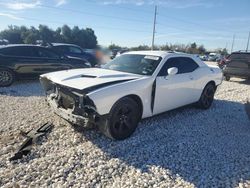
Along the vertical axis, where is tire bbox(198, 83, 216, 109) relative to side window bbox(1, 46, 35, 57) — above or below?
below

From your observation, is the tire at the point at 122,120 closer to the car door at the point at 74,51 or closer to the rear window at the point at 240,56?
the rear window at the point at 240,56

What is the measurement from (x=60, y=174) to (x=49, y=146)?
0.84 m

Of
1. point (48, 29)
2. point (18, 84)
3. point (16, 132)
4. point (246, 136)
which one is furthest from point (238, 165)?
point (48, 29)

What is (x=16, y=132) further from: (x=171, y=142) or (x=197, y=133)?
(x=197, y=133)

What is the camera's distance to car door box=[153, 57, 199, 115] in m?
4.68

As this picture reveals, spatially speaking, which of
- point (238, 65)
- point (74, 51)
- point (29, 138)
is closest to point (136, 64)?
point (29, 138)

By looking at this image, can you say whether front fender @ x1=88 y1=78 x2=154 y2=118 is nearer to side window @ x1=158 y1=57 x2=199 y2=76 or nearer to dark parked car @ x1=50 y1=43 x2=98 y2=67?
side window @ x1=158 y1=57 x2=199 y2=76

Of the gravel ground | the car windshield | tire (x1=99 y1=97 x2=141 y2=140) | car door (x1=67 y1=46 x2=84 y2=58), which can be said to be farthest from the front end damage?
car door (x1=67 y1=46 x2=84 y2=58)

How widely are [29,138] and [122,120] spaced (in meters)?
1.58

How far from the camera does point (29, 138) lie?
12.9ft

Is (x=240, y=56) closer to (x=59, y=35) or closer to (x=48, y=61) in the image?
(x=48, y=61)

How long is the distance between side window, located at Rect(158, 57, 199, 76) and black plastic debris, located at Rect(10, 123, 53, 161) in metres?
2.40

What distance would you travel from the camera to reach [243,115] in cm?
619

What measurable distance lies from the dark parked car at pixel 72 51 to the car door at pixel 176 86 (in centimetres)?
802
